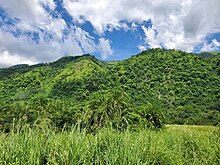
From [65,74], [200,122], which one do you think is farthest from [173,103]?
[65,74]

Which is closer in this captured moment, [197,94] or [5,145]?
[5,145]

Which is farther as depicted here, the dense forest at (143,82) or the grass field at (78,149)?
the dense forest at (143,82)

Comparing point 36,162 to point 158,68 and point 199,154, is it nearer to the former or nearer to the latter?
point 199,154

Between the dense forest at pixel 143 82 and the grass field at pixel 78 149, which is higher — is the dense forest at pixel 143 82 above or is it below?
above

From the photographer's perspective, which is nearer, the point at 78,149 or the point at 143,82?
the point at 78,149

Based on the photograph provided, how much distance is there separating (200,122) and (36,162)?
6012 cm

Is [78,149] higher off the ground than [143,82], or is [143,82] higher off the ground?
[143,82]

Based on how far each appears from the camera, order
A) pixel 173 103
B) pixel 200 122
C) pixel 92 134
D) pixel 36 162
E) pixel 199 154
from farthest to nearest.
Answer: pixel 173 103, pixel 200 122, pixel 199 154, pixel 92 134, pixel 36 162

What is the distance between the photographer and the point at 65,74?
157m

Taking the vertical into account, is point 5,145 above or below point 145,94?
below

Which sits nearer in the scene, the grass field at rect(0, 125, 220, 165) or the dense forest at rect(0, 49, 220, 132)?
the grass field at rect(0, 125, 220, 165)

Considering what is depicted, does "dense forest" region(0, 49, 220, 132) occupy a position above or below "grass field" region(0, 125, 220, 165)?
above

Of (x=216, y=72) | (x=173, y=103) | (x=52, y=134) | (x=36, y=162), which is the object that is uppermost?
(x=216, y=72)

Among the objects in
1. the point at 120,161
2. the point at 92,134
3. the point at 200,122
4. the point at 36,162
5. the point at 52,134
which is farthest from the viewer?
the point at 200,122
